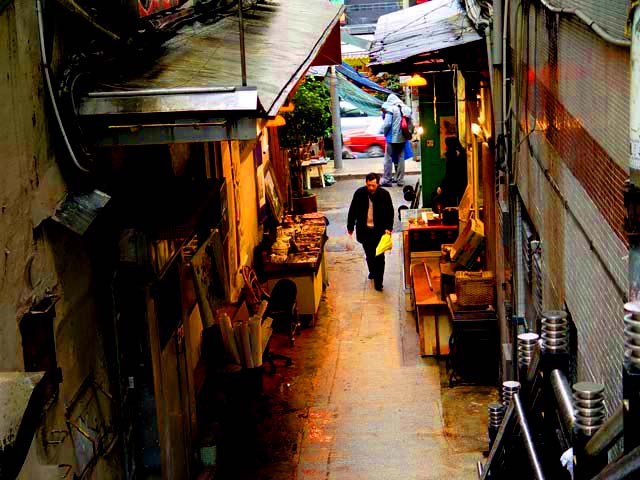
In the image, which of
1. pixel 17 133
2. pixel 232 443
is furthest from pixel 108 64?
pixel 232 443

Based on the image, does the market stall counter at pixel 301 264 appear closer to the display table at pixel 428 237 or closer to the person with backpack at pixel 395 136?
the display table at pixel 428 237

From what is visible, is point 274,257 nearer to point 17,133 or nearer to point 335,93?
point 17,133

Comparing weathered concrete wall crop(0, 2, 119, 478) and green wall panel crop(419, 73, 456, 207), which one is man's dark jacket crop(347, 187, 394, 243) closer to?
green wall panel crop(419, 73, 456, 207)

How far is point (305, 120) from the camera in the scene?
2259 cm

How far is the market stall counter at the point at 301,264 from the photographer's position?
15758 mm

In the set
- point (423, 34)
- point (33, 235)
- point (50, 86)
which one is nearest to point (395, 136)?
point (423, 34)

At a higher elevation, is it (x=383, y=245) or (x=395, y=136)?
(x=395, y=136)

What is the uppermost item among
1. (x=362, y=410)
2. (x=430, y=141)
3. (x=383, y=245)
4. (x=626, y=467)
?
(x=626, y=467)

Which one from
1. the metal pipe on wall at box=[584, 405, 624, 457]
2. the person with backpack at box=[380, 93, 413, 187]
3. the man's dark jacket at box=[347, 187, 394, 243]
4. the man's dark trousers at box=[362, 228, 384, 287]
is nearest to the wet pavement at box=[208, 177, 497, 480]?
the man's dark trousers at box=[362, 228, 384, 287]

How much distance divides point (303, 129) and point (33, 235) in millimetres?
16772

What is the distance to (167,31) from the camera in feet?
32.1

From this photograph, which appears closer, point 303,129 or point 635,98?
point 635,98

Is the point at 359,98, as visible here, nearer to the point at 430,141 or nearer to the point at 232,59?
the point at 430,141

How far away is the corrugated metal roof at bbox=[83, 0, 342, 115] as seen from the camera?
25.8ft
